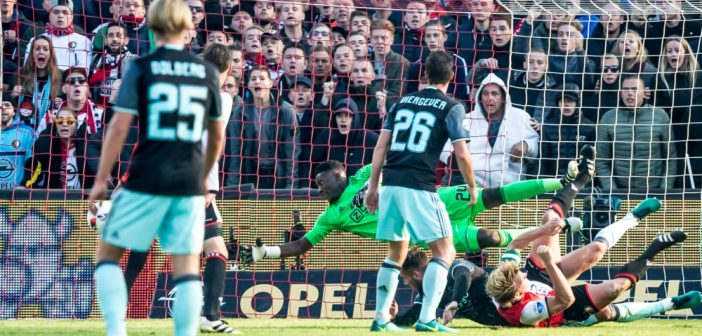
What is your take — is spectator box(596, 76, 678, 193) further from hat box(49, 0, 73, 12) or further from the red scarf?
hat box(49, 0, 73, 12)

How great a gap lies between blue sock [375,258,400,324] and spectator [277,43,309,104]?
4.93 metres

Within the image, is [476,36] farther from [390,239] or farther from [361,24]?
[390,239]

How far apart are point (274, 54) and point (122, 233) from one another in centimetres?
782

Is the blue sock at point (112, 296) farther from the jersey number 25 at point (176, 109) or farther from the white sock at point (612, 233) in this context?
the white sock at point (612, 233)

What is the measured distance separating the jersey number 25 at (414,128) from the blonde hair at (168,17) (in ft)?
9.57

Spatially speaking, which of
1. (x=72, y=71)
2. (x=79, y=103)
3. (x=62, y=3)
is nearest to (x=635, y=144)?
(x=79, y=103)

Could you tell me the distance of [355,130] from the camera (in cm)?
1373

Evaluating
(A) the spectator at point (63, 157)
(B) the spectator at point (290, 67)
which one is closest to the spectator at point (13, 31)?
(A) the spectator at point (63, 157)

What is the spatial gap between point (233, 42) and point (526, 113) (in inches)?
136

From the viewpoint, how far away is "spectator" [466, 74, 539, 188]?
13.5 metres

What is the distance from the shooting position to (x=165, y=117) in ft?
21.4

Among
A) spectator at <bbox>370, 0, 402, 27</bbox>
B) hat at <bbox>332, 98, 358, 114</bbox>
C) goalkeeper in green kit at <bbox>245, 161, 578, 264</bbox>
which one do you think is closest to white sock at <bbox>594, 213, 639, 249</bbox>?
goalkeeper in green kit at <bbox>245, 161, 578, 264</bbox>

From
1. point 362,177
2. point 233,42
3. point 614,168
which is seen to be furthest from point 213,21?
point 614,168

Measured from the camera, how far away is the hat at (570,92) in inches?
550
